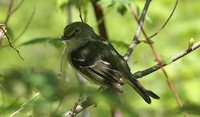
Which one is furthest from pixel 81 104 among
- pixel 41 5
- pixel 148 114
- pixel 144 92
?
pixel 41 5

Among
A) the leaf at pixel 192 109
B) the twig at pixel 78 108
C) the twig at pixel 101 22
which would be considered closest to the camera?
the leaf at pixel 192 109

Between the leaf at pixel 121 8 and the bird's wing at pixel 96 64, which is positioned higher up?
the leaf at pixel 121 8

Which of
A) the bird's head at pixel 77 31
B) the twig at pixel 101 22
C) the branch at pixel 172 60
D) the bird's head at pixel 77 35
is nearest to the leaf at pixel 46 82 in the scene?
the branch at pixel 172 60

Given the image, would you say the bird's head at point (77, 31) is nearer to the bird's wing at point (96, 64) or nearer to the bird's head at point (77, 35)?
the bird's head at point (77, 35)

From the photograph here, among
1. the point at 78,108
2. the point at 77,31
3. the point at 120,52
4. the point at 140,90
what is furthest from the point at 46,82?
the point at 120,52

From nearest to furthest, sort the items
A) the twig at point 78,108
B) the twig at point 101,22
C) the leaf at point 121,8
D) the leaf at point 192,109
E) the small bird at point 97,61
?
the leaf at point 192,109
the twig at point 78,108
the small bird at point 97,61
the twig at point 101,22
the leaf at point 121,8

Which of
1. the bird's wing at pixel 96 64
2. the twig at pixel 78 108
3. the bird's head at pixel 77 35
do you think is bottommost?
the twig at pixel 78 108

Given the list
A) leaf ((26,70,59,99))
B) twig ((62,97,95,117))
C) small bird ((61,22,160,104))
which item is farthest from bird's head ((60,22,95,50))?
leaf ((26,70,59,99))

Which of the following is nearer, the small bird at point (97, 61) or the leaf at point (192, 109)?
the leaf at point (192, 109)

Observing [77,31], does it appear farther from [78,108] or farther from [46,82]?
[46,82]
